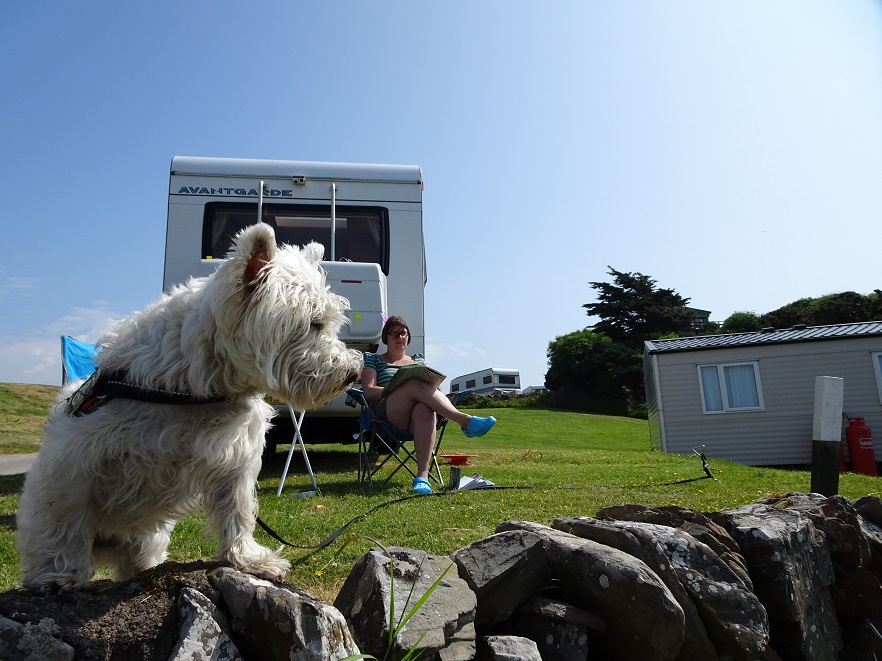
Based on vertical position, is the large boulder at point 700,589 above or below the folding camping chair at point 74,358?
below

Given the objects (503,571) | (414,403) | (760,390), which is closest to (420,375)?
(414,403)

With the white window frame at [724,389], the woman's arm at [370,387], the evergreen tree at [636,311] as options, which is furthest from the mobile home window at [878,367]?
the evergreen tree at [636,311]

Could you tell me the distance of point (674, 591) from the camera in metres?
2.73

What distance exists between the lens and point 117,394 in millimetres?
2203

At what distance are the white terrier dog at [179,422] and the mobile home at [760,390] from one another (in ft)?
62.7

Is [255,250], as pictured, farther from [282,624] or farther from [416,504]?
[416,504]

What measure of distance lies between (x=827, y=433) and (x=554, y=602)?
3947mm

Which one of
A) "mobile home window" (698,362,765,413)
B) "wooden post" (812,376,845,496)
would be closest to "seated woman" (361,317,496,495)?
"wooden post" (812,376,845,496)

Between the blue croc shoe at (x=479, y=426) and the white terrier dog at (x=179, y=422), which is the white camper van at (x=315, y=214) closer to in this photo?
the blue croc shoe at (x=479, y=426)

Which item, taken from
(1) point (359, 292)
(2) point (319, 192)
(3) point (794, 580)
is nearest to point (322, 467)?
(1) point (359, 292)

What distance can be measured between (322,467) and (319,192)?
3.86 metres

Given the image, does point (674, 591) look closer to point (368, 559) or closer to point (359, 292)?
point (368, 559)

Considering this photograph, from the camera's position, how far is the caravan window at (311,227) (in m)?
8.72

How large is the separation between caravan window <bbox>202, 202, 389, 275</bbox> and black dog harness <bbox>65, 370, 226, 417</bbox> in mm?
6451
